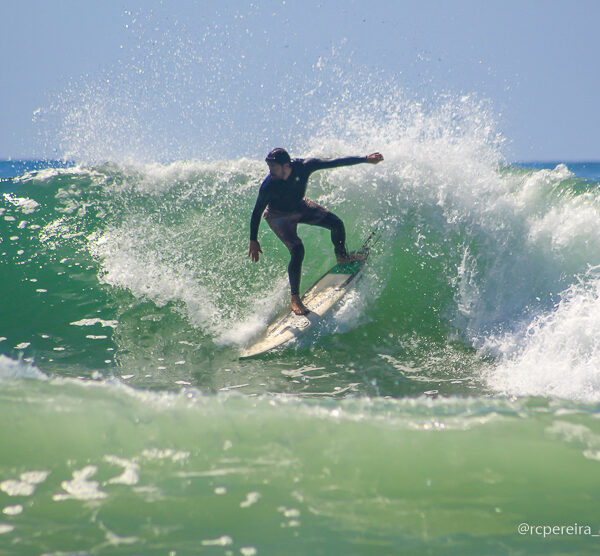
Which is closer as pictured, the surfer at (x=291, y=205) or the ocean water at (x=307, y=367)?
the ocean water at (x=307, y=367)

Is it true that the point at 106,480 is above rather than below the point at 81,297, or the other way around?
below

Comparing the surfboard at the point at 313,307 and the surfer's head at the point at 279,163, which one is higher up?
the surfer's head at the point at 279,163

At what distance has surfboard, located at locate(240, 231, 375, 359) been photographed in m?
5.41

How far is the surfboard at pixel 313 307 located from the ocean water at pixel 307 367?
5.0 inches

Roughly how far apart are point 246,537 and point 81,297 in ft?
16.3

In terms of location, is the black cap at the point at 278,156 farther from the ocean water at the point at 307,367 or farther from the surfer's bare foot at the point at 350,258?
the ocean water at the point at 307,367

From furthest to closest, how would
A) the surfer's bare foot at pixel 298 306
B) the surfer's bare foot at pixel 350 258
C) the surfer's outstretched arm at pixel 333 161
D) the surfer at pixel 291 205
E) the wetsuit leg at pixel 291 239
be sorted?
the surfer's bare foot at pixel 350 258, the surfer's bare foot at pixel 298 306, the wetsuit leg at pixel 291 239, the surfer's outstretched arm at pixel 333 161, the surfer at pixel 291 205

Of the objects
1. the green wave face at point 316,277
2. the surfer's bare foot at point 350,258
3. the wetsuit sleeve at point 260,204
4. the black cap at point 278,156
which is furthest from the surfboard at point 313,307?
the black cap at point 278,156

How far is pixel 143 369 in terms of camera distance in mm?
5039

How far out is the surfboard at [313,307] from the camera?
213 inches

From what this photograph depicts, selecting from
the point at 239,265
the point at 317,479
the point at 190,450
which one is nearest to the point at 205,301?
the point at 239,265

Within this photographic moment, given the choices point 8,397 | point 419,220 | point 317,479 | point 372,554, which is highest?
point 419,220

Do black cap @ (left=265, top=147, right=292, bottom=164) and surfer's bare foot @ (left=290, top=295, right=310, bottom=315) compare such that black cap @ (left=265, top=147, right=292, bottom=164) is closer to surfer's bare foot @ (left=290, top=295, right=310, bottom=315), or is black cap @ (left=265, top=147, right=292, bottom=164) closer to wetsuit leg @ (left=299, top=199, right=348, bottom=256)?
wetsuit leg @ (left=299, top=199, right=348, bottom=256)

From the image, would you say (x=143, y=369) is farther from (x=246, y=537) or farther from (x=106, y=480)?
(x=246, y=537)
